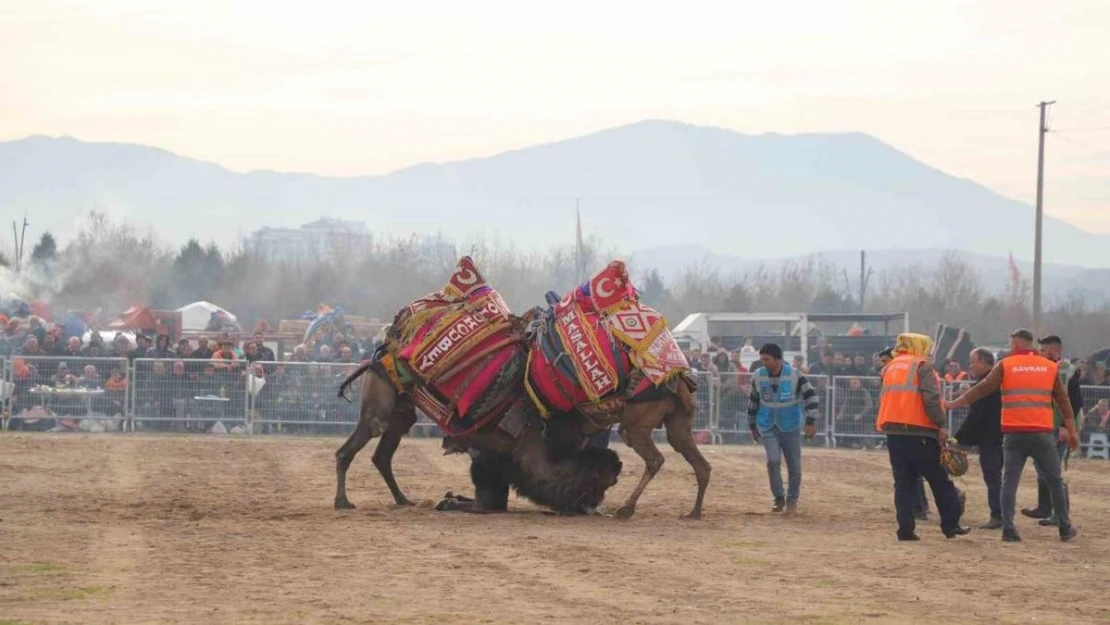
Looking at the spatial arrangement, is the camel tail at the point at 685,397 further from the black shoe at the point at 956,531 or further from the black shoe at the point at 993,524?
the black shoe at the point at 993,524

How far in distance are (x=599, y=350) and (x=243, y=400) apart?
1433cm

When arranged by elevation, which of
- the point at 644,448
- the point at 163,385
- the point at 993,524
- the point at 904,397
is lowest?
the point at 993,524

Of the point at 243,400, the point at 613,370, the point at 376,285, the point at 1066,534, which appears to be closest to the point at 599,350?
the point at 613,370

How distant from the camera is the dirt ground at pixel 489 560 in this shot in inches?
376

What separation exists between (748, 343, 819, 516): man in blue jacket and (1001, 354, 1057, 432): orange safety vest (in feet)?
8.03

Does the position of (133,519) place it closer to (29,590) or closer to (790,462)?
(29,590)

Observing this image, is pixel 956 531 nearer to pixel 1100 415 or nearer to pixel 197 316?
pixel 1100 415

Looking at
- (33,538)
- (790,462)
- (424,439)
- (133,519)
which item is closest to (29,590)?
(33,538)

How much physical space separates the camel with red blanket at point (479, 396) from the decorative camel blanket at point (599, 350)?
32 centimetres

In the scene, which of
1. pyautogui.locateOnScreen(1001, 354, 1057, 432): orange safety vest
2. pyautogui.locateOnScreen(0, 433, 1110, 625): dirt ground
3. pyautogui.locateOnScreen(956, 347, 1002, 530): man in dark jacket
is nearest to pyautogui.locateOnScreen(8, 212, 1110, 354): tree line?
pyautogui.locateOnScreen(0, 433, 1110, 625): dirt ground

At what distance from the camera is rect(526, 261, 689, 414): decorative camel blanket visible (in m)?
14.9

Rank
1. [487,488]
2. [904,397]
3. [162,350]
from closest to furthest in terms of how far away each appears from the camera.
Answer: [904,397] → [487,488] → [162,350]

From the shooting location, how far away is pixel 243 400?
27.9 m

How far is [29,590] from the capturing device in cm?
995
